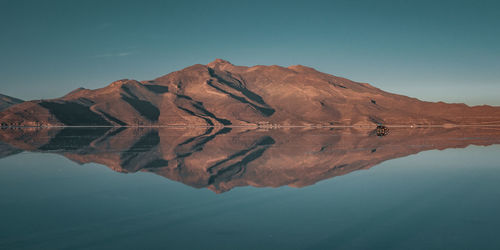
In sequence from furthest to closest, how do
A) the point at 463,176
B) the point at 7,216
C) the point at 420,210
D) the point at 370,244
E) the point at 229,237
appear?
the point at 463,176 < the point at 420,210 < the point at 7,216 < the point at 229,237 < the point at 370,244

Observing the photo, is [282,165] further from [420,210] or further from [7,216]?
[7,216]

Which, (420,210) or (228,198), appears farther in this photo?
(228,198)

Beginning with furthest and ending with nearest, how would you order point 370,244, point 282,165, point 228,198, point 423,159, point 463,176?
point 423,159
point 282,165
point 463,176
point 228,198
point 370,244

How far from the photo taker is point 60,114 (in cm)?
18550

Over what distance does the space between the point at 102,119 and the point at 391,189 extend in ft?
659

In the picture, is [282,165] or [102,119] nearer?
[282,165]

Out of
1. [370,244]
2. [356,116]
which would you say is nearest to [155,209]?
[370,244]

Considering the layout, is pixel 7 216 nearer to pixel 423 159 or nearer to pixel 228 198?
pixel 228 198

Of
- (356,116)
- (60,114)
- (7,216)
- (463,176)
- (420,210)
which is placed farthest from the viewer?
(356,116)

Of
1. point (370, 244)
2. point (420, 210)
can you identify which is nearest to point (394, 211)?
point (420, 210)

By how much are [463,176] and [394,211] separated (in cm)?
1072

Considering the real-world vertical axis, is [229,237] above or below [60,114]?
below

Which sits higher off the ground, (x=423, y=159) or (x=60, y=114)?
(x=60, y=114)

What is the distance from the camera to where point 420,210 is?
12055mm
